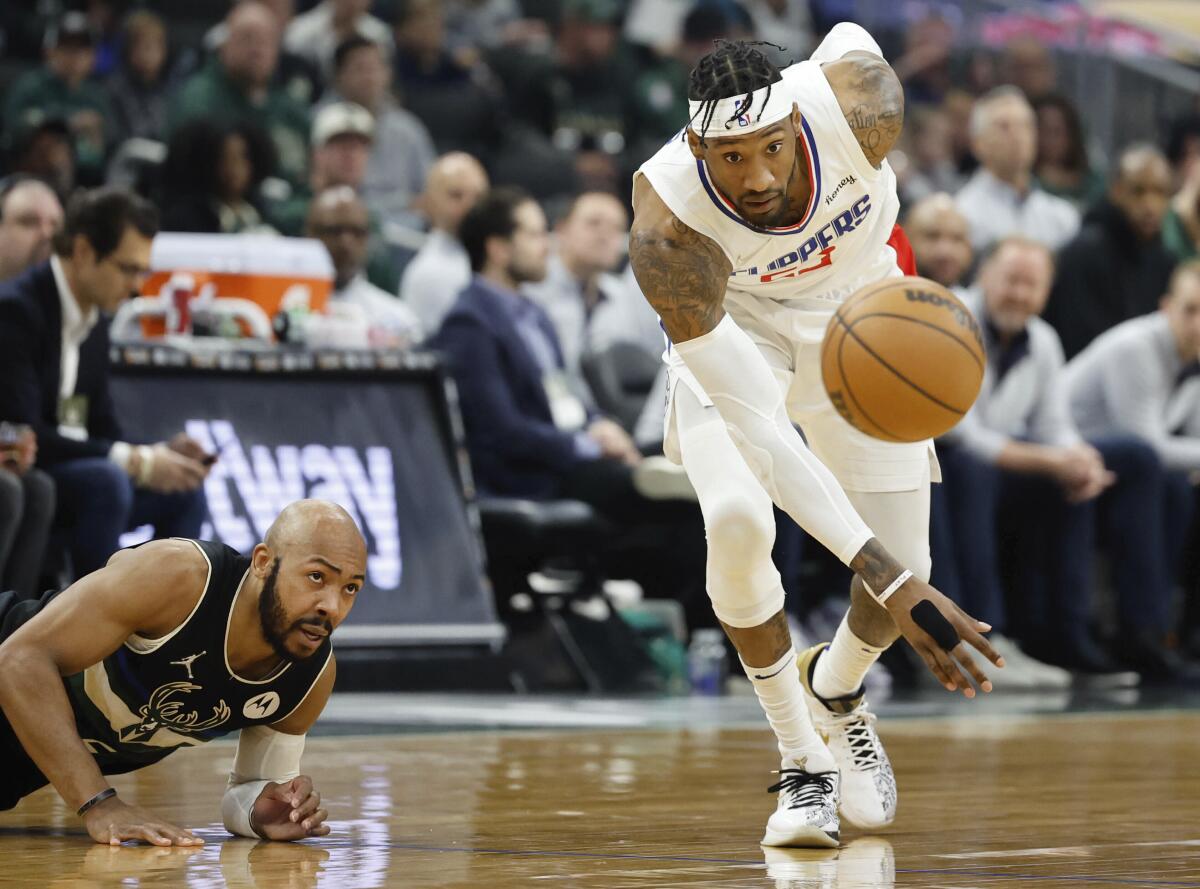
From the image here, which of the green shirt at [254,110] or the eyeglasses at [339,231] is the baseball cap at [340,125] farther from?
the eyeglasses at [339,231]

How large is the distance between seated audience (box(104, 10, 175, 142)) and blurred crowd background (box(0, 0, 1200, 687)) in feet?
0.07

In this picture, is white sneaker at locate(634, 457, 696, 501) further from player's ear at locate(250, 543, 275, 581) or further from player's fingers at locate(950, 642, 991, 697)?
player's fingers at locate(950, 642, 991, 697)

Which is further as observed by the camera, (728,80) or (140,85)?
(140,85)

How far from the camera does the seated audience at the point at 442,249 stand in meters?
10.7

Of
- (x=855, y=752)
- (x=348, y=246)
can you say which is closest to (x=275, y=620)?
(x=855, y=752)

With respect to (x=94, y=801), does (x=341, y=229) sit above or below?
above

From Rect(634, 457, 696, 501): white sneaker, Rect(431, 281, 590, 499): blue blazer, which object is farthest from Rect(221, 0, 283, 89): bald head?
Rect(634, 457, 696, 501): white sneaker

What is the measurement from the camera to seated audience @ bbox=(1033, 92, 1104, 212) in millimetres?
14039

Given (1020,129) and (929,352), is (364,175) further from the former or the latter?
(929,352)

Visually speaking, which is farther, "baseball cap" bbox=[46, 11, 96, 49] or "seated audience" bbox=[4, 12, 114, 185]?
"baseball cap" bbox=[46, 11, 96, 49]

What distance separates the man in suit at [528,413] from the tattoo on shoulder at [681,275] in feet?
14.6

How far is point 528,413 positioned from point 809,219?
15.6ft

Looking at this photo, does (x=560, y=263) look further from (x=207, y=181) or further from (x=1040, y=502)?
(x=1040, y=502)

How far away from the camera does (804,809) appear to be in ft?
15.2
